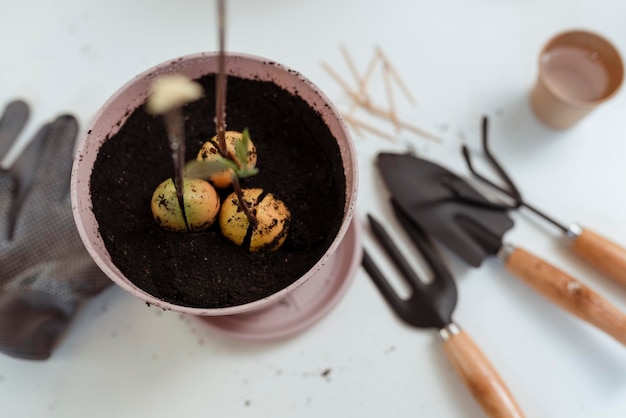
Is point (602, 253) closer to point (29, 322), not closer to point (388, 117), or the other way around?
point (388, 117)

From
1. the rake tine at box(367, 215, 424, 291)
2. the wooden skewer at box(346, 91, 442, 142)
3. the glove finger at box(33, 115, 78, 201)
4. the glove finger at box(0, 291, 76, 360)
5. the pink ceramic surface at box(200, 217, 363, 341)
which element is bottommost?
the glove finger at box(0, 291, 76, 360)

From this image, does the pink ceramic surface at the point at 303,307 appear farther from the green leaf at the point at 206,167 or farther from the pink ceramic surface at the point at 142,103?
the green leaf at the point at 206,167

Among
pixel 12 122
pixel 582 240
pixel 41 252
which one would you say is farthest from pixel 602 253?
pixel 12 122

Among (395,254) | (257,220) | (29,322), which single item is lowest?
(29,322)

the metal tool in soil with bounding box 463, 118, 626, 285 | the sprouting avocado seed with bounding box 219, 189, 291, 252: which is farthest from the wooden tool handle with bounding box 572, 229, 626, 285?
the sprouting avocado seed with bounding box 219, 189, 291, 252

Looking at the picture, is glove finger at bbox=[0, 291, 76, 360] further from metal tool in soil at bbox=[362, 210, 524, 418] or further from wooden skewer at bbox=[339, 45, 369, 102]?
wooden skewer at bbox=[339, 45, 369, 102]

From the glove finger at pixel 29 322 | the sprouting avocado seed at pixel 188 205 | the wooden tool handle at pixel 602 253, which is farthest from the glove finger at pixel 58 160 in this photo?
the wooden tool handle at pixel 602 253

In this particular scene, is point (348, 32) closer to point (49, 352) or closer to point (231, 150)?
point (231, 150)
